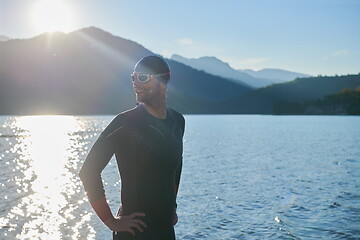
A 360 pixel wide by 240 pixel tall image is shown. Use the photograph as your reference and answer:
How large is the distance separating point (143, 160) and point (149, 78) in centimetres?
90

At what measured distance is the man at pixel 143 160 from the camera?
13.1ft

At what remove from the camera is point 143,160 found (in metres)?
4.04

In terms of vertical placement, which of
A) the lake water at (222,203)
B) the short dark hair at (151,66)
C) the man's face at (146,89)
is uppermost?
the short dark hair at (151,66)

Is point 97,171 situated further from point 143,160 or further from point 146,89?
point 146,89

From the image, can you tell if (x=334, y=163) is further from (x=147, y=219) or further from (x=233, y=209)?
(x=147, y=219)

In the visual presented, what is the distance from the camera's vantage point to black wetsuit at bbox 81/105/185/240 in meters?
3.99

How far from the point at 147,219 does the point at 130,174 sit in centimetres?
55

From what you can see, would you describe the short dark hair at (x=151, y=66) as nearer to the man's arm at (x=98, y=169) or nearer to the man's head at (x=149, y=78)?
the man's head at (x=149, y=78)

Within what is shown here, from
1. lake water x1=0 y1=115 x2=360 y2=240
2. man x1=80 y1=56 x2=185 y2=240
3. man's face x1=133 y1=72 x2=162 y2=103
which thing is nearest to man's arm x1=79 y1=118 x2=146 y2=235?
man x1=80 y1=56 x2=185 y2=240

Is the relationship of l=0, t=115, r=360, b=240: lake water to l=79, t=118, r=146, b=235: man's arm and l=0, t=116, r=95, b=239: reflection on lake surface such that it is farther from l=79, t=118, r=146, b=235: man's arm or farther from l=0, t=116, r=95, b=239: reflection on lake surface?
l=79, t=118, r=146, b=235: man's arm

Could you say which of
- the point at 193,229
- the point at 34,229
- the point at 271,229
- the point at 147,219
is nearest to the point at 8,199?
the point at 34,229

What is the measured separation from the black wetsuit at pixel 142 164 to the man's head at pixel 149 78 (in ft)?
0.56

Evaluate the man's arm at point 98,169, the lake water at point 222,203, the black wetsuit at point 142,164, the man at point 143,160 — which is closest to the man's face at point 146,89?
the man at point 143,160

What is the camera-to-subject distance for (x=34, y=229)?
56.0 feet
